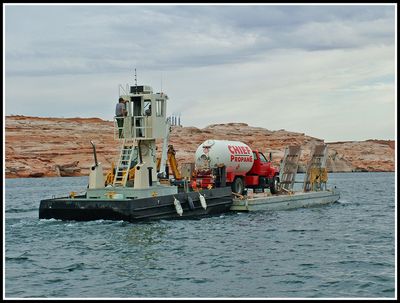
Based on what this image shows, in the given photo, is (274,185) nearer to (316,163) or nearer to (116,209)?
(316,163)

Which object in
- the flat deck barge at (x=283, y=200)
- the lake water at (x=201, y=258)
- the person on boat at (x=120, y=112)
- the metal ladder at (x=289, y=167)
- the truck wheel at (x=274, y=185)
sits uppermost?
the person on boat at (x=120, y=112)

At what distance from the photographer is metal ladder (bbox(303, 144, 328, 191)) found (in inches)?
1784

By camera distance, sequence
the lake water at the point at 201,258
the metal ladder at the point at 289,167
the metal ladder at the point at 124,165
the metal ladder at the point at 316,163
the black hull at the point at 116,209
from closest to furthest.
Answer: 1. the lake water at the point at 201,258
2. the black hull at the point at 116,209
3. the metal ladder at the point at 124,165
4. the metal ladder at the point at 289,167
5. the metal ladder at the point at 316,163

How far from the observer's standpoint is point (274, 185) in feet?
137

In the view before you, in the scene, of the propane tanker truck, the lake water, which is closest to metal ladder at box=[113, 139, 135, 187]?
the lake water

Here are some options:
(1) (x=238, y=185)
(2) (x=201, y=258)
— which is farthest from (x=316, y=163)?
(2) (x=201, y=258)

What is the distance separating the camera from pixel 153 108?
109 feet

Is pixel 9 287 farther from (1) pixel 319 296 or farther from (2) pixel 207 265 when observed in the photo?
(1) pixel 319 296

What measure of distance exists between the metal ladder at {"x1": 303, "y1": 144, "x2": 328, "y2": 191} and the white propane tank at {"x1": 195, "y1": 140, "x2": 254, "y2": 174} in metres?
7.59

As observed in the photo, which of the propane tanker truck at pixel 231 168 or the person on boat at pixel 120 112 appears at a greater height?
the person on boat at pixel 120 112

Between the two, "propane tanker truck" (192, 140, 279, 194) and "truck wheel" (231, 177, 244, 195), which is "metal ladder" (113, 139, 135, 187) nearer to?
"propane tanker truck" (192, 140, 279, 194)

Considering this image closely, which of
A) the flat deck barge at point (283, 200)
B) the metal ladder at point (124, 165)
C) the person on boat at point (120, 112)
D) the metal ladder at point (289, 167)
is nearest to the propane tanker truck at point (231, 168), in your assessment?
the flat deck barge at point (283, 200)

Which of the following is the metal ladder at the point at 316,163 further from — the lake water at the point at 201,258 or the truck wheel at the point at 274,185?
the lake water at the point at 201,258

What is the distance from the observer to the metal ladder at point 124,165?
3190 cm
